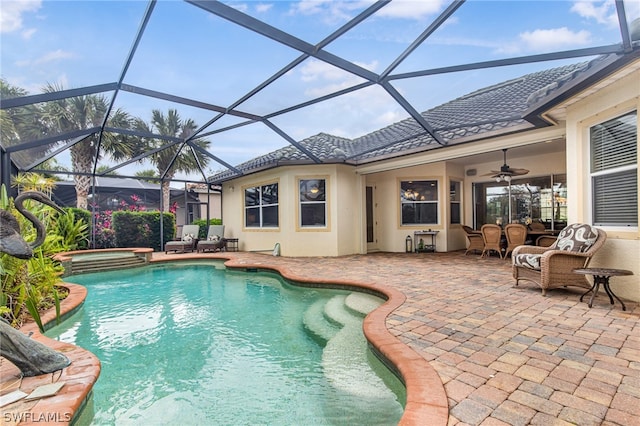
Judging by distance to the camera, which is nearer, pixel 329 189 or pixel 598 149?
pixel 598 149

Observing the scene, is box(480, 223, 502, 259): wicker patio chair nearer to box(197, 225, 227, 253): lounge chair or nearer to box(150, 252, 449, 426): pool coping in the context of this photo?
box(150, 252, 449, 426): pool coping

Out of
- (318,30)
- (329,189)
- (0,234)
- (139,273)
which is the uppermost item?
(318,30)

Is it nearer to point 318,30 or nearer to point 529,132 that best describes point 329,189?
point 529,132

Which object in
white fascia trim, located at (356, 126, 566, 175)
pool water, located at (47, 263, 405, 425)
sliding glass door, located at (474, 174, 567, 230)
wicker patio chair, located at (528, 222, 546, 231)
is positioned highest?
white fascia trim, located at (356, 126, 566, 175)

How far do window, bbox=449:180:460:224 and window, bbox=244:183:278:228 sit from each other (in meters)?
6.38

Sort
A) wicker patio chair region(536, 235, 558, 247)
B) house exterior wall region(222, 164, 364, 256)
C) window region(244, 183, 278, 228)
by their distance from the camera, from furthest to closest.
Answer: window region(244, 183, 278, 228) < house exterior wall region(222, 164, 364, 256) < wicker patio chair region(536, 235, 558, 247)

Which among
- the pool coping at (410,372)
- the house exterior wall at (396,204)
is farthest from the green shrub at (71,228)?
the house exterior wall at (396,204)

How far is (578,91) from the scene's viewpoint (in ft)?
15.5

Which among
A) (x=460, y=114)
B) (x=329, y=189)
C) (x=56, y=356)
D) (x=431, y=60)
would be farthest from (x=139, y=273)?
(x=460, y=114)

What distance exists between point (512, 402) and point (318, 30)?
4565mm

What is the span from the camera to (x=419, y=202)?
36.9 ft

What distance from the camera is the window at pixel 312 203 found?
1053cm

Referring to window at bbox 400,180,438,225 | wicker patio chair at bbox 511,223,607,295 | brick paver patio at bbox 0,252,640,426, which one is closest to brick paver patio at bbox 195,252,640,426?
brick paver patio at bbox 0,252,640,426

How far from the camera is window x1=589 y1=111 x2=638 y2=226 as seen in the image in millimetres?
4480
